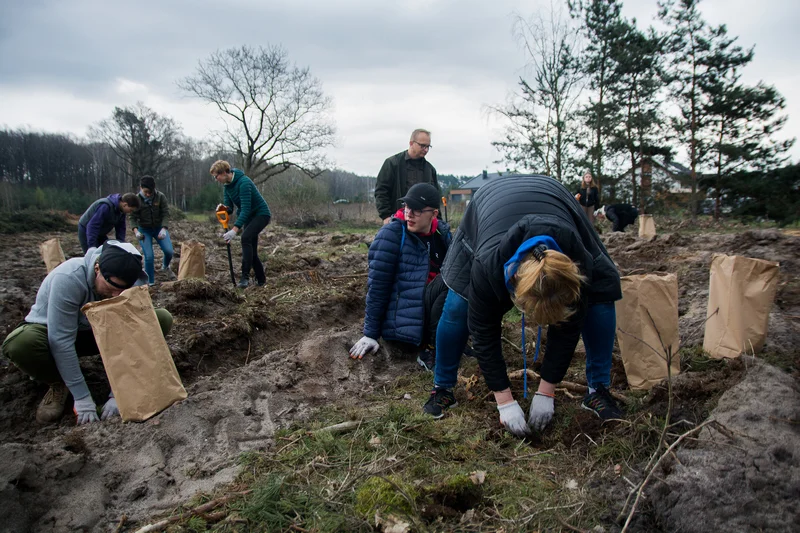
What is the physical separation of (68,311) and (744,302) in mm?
3816

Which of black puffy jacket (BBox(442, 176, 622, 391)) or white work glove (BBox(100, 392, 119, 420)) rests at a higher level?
black puffy jacket (BBox(442, 176, 622, 391))

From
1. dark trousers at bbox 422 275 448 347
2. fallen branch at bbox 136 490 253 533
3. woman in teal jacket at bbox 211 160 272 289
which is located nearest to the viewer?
fallen branch at bbox 136 490 253 533

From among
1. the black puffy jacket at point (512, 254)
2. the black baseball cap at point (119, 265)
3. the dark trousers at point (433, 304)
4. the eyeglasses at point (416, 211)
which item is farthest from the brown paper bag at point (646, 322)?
the black baseball cap at point (119, 265)

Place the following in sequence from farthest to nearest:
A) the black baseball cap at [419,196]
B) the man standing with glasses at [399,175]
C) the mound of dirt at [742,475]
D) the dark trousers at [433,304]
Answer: the man standing with glasses at [399,175]
the dark trousers at [433,304]
the black baseball cap at [419,196]
the mound of dirt at [742,475]

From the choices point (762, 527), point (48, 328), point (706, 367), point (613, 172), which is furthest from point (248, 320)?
point (613, 172)

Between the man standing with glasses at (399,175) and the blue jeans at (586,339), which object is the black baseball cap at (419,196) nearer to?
the blue jeans at (586,339)

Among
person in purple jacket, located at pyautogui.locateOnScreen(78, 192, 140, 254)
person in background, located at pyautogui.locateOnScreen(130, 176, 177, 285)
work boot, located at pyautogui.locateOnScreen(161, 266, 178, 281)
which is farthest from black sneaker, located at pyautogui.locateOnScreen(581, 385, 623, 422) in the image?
work boot, located at pyautogui.locateOnScreen(161, 266, 178, 281)

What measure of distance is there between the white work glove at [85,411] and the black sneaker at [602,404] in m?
2.67

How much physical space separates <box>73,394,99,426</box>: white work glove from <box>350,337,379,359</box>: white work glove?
5.30 ft

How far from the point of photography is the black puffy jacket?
78.2 inches

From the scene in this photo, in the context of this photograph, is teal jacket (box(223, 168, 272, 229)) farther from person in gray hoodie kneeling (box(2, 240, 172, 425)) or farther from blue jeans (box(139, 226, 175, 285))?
person in gray hoodie kneeling (box(2, 240, 172, 425))

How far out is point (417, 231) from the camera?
3547 millimetres

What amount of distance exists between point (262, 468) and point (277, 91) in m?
28.2

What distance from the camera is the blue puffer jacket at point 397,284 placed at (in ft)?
11.7
